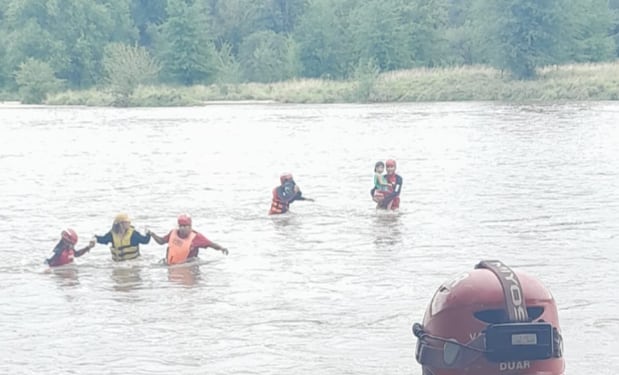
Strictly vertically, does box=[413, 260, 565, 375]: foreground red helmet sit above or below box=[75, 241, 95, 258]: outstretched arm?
above

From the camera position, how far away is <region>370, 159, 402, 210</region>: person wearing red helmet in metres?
19.4

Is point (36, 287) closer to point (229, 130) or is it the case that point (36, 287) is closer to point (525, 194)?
point (525, 194)

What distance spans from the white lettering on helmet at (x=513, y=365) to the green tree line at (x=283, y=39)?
67.6 m

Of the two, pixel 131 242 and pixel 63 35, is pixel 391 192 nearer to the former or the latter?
pixel 131 242

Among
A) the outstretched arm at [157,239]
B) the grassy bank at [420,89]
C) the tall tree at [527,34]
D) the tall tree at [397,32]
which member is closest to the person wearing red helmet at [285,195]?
the outstretched arm at [157,239]

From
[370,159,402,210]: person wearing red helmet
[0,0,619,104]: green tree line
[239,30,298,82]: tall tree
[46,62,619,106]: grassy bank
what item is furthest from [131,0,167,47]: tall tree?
[370,159,402,210]: person wearing red helmet

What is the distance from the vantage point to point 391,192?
20.0 metres

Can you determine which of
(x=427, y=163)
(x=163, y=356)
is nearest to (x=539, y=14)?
(x=427, y=163)

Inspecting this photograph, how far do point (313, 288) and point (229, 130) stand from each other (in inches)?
1295

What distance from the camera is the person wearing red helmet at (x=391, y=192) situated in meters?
19.4

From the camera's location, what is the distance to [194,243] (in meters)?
15.1

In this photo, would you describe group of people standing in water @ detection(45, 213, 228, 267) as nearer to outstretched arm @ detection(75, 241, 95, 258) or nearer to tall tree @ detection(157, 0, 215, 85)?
outstretched arm @ detection(75, 241, 95, 258)

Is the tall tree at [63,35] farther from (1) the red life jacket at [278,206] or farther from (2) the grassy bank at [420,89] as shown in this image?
(1) the red life jacket at [278,206]

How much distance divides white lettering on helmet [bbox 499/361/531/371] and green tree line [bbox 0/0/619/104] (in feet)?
222
